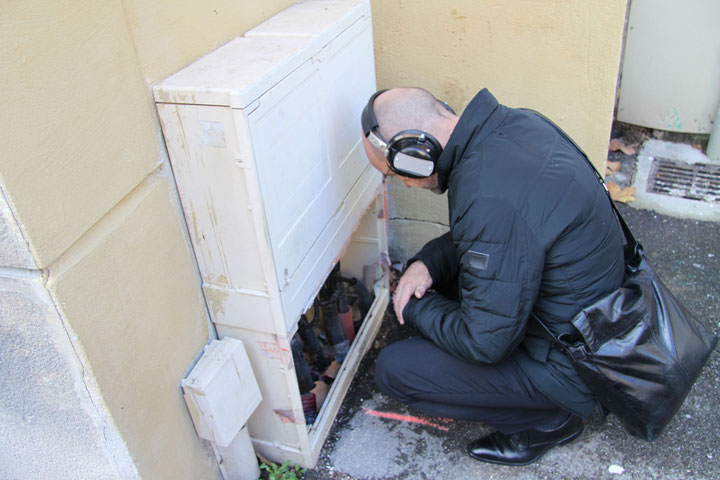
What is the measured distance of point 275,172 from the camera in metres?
1.85

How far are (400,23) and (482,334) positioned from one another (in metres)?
1.62

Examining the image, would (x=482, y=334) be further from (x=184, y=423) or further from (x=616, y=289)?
(x=184, y=423)

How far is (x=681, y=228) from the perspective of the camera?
3.75 meters

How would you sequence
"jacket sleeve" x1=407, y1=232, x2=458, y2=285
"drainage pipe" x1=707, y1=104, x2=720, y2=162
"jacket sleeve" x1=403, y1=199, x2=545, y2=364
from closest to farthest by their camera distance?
"jacket sleeve" x1=403, y1=199, x2=545, y2=364, "jacket sleeve" x1=407, y1=232, x2=458, y2=285, "drainage pipe" x1=707, y1=104, x2=720, y2=162

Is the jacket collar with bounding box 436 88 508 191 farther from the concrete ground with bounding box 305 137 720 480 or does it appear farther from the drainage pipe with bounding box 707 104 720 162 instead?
the drainage pipe with bounding box 707 104 720 162

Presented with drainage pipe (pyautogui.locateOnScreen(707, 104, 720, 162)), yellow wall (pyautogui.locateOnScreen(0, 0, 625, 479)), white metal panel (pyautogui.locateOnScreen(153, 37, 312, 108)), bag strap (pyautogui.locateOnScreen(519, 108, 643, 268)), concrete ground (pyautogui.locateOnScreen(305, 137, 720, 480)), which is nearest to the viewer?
yellow wall (pyautogui.locateOnScreen(0, 0, 625, 479))

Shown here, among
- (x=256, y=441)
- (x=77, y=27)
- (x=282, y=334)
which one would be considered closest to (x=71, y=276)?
(x=77, y=27)

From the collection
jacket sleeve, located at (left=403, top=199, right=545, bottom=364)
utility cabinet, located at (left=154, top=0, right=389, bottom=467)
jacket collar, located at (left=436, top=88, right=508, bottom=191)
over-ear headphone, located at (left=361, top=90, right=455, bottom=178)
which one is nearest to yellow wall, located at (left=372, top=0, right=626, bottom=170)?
utility cabinet, located at (left=154, top=0, right=389, bottom=467)

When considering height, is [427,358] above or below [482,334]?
below

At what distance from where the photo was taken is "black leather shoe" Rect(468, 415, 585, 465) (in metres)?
2.46

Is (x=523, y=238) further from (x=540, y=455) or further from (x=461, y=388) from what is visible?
(x=540, y=455)

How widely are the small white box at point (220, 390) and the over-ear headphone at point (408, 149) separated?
32.7 inches

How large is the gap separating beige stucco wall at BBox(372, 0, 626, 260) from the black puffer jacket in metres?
0.73

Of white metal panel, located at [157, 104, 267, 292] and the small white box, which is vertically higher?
white metal panel, located at [157, 104, 267, 292]
